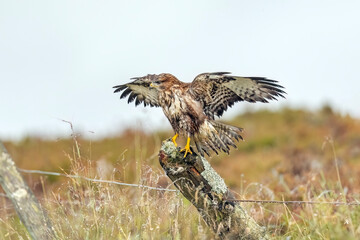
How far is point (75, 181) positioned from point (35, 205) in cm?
43

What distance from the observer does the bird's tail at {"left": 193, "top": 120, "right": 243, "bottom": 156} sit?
513cm

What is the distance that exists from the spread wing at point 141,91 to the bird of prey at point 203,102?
0.18 feet

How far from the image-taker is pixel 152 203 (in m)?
4.38

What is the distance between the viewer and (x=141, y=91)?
18.7ft

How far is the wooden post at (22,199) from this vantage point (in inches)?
168

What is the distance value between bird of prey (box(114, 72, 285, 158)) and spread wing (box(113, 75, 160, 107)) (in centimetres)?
5

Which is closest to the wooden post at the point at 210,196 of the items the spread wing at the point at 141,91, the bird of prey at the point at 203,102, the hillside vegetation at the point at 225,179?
the hillside vegetation at the point at 225,179

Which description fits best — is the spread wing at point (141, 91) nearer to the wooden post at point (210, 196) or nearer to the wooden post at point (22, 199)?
the wooden post at point (210, 196)

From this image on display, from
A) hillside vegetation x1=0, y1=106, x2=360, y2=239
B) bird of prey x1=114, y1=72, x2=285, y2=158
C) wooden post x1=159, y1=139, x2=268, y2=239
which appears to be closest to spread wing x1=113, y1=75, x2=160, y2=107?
bird of prey x1=114, y1=72, x2=285, y2=158

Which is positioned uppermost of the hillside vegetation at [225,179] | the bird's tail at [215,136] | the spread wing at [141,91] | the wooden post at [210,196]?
the spread wing at [141,91]

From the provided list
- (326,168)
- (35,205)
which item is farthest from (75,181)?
(326,168)

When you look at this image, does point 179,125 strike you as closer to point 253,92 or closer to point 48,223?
point 253,92

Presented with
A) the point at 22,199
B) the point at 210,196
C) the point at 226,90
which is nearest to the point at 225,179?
the point at 226,90

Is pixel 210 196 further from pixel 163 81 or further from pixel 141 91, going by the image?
pixel 141 91
